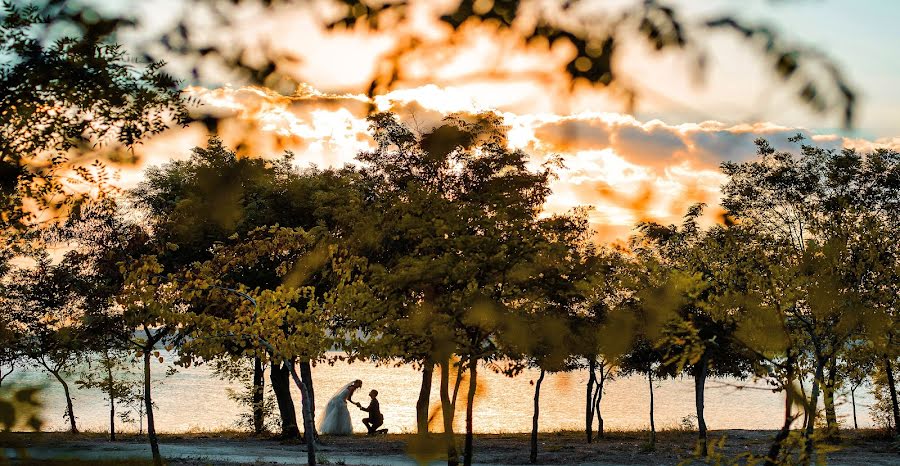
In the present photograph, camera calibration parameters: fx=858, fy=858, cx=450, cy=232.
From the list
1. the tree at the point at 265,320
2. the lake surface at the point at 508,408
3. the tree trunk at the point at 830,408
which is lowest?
the lake surface at the point at 508,408

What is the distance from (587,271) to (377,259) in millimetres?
5802

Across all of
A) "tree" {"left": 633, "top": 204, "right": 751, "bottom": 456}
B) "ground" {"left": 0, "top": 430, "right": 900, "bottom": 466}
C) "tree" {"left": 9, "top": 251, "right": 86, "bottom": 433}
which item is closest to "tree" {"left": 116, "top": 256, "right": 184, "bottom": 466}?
"ground" {"left": 0, "top": 430, "right": 900, "bottom": 466}

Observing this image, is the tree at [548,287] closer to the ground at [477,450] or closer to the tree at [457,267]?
the tree at [457,267]

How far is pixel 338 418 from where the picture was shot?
125 ft

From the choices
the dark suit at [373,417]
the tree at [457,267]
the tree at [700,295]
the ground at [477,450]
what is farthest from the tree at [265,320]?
the dark suit at [373,417]

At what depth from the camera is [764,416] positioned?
103 metres

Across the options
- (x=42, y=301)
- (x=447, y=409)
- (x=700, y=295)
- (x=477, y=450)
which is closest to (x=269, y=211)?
(x=477, y=450)

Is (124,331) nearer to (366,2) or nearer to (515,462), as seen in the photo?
(515,462)

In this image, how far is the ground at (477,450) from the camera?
2506 centimetres

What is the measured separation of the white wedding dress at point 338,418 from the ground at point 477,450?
175 centimetres

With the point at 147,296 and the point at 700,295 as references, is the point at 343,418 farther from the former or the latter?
the point at 147,296

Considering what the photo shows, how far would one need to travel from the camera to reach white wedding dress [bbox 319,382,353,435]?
1490 inches

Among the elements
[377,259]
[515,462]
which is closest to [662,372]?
[515,462]

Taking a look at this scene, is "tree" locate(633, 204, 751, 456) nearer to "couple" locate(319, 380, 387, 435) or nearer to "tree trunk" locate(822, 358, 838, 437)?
"tree trunk" locate(822, 358, 838, 437)
